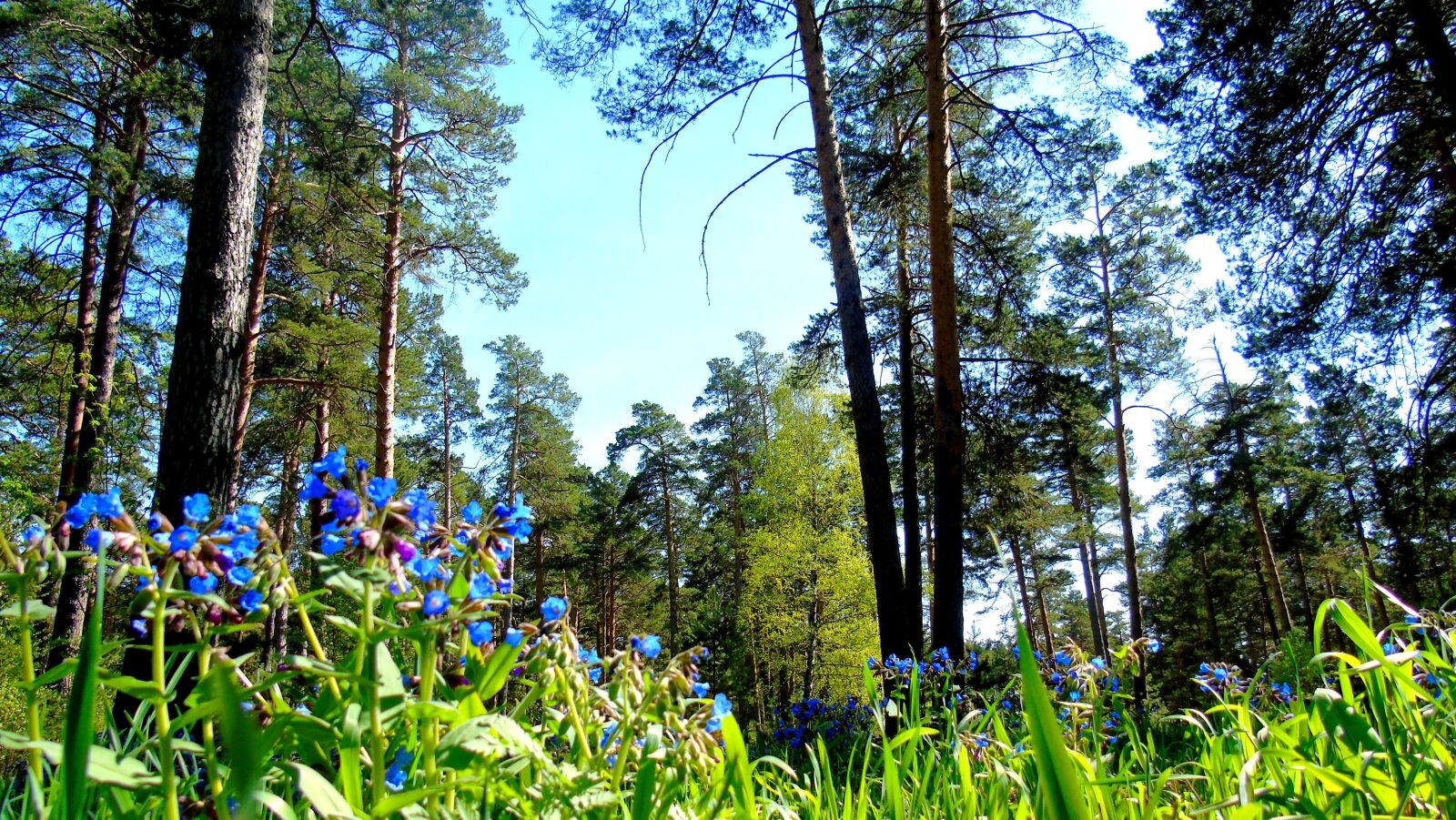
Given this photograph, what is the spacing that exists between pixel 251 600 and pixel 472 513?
356 millimetres

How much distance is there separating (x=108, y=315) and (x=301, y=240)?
4.27 m

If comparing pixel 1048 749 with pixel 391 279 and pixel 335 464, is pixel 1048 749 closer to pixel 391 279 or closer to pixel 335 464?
pixel 335 464

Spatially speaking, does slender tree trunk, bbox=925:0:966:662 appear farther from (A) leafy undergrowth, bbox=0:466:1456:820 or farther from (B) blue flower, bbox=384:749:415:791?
(B) blue flower, bbox=384:749:415:791

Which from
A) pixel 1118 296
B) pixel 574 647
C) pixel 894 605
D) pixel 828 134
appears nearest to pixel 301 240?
pixel 828 134

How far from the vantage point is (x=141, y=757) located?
1921 mm

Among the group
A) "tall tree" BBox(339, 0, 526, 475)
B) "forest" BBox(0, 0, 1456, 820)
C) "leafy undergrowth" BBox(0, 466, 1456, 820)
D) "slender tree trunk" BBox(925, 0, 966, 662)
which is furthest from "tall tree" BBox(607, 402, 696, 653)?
"leafy undergrowth" BBox(0, 466, 1456, 820)

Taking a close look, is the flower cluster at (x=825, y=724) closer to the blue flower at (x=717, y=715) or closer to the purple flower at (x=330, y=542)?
the blue flower at (x=717, y=715)

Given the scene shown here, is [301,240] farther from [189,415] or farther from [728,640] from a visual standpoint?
[728,640]

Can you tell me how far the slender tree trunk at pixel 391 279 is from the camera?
43.1ft

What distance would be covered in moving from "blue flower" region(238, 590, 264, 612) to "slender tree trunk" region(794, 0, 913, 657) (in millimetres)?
5447

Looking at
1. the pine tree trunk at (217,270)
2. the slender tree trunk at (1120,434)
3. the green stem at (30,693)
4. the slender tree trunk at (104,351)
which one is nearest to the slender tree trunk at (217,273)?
the pine tree trunk at (217,270)

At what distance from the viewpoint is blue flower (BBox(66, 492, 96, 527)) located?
1094 millimetres

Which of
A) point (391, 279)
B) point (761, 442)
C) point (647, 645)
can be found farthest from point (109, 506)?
point (761, 442)

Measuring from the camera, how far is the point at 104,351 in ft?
35.7
